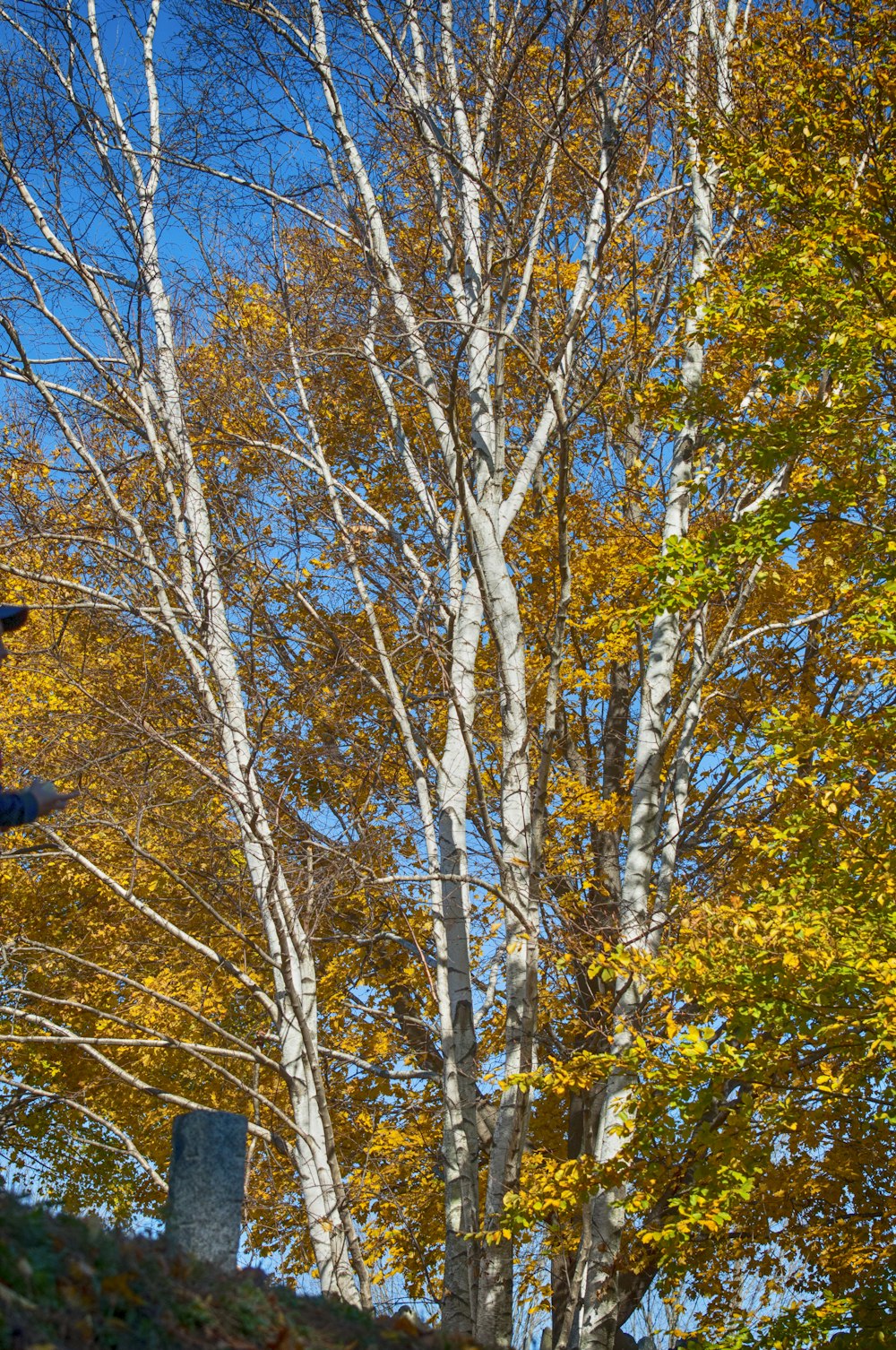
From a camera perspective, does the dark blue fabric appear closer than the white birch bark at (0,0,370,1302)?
Yes

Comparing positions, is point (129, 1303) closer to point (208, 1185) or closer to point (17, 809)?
point (208, 1185)

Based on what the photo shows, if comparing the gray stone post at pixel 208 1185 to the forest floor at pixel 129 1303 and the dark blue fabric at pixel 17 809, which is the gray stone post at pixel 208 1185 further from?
the dark blue fabric at pixel 17 809

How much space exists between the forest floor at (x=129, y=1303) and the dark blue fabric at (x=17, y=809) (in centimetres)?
123

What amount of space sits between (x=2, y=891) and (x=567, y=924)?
27.6 feet

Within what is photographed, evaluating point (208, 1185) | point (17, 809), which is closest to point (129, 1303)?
point (208, 1185)

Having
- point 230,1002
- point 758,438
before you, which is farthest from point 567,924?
point 230,1002

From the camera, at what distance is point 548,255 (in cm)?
1398

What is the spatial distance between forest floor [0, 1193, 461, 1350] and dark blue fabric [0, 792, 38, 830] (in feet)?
4.05

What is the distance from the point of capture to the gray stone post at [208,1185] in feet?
13.8

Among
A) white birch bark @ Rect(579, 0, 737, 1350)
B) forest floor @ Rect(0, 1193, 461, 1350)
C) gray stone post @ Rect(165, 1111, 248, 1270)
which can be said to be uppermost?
white birch bark @ Rect(579, 0, 737, 1350)

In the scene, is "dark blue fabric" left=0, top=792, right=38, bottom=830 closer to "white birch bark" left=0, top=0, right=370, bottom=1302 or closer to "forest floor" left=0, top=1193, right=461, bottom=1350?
"forest floor" left=0, top=1193, right=461, bottom=1350

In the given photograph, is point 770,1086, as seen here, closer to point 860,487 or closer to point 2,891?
point 860,487

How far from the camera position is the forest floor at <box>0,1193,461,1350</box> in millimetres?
2609

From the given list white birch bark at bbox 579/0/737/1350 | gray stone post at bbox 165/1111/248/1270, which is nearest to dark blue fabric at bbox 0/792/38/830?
gray stone post at bbox 165/1111/248/1270
